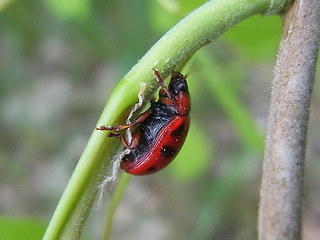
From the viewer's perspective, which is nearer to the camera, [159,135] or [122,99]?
[122,99]

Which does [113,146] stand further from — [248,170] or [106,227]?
[248,170]

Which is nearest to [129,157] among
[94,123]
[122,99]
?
[122,99]

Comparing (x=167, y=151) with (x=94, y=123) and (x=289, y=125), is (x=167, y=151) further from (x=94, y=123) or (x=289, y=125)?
(x=94, y=123)

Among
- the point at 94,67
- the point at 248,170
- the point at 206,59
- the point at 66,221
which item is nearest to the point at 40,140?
the point at 94,67

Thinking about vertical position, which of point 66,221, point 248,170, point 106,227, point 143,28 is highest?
point 143,28

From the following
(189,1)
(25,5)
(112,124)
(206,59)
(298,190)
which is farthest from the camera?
(25,5)

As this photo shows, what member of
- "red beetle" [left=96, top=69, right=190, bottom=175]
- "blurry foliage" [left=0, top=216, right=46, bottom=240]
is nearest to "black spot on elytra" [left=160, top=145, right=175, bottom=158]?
"red beetle" [left=96, top=69, right=190, bottom=175]

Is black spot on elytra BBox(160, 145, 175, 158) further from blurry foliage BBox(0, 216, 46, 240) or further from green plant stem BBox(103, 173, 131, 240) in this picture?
blurry foliage BBox(0, 216, 46, 240)
